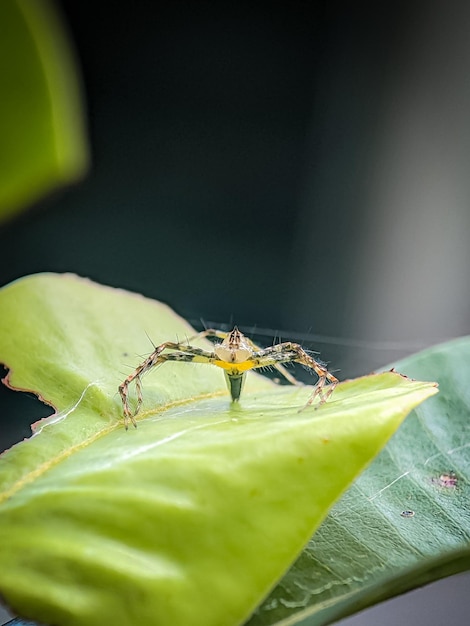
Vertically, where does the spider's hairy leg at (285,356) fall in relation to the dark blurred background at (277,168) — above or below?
below

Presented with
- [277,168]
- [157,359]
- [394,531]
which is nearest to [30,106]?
[157,359]

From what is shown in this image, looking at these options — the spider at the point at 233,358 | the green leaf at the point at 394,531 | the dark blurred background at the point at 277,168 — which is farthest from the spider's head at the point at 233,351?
the dark blurred background at the point at 277,168

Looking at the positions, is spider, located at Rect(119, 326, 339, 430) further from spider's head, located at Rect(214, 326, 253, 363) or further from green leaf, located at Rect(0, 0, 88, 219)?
green leaf, located at Rect(0, 0, 88, 219)

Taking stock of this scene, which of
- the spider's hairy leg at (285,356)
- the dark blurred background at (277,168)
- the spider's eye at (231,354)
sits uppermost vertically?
the dark blurred background at (277,168)

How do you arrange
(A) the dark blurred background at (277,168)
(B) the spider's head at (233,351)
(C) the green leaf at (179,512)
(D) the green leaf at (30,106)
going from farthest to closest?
(A) the dark blurred background at (277,168)
(B) the spider's head at (233,351)
(D) the green leaf at (30,106)
(C) the green leaf at (179,512)

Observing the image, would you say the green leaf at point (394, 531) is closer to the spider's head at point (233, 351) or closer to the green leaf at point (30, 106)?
the spider's head at point (233, 351)

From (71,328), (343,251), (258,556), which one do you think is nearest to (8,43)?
(71,328)
